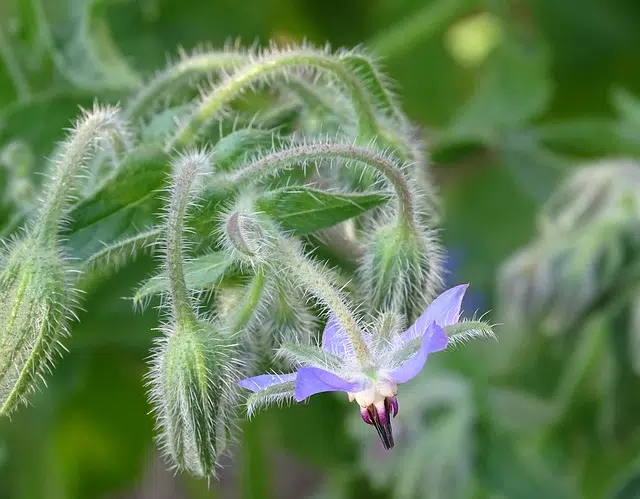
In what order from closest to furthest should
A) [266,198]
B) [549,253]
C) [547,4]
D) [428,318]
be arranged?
1. [428,318]
2. [266,198]
3. [549,253]
4. [547,4]

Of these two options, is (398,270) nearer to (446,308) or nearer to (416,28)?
(446,308)

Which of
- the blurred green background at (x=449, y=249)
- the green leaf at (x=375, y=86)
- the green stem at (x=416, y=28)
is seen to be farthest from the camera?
the green stem at (x=416, y=28)

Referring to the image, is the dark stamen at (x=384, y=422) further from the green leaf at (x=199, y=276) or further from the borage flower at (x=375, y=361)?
the green leaf at (x=199, y=276)

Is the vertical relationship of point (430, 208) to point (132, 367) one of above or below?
above

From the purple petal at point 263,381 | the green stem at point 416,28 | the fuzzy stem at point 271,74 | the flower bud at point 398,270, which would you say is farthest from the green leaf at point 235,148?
the green stem at point 416,28

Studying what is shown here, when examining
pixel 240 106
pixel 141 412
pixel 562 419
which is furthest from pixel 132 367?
pixel 562 419

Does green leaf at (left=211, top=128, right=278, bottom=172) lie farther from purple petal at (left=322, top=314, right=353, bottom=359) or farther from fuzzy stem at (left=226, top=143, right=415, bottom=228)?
purple petal at (left=322, top=314, right=353, bottom=359)

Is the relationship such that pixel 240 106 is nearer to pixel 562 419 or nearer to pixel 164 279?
pixel 562 419
